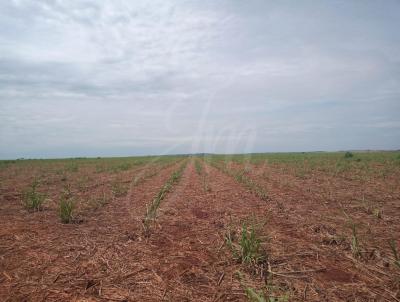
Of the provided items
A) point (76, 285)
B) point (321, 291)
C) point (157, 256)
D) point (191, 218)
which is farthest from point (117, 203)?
point (321, 291)

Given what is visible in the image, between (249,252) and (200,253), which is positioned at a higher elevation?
(249,252)

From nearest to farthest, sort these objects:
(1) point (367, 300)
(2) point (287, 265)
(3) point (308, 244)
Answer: (1) point (367, 300) → (2) point (287, 265) → (3) point (308, 244)

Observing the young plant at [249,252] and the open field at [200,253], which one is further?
the young plant at [249,252]

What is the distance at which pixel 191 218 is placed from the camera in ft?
20.4

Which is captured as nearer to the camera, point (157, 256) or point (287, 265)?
point (287, 265)

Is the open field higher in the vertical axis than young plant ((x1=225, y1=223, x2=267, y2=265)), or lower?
lower

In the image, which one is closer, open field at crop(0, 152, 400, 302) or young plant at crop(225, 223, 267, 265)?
open field at crop(0, 152, 400, 302)

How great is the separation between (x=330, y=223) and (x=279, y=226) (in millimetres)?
1031

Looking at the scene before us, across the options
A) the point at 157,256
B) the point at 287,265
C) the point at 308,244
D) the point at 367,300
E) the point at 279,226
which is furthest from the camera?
the point at 279,226

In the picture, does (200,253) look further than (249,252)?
Yes

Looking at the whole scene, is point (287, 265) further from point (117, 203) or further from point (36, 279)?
point (117, 203)

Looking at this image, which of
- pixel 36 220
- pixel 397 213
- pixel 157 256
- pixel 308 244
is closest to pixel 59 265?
pixel 157 256

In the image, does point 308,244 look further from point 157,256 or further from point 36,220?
point 36,220

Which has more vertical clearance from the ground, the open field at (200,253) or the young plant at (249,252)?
the young plant at (249,252)
